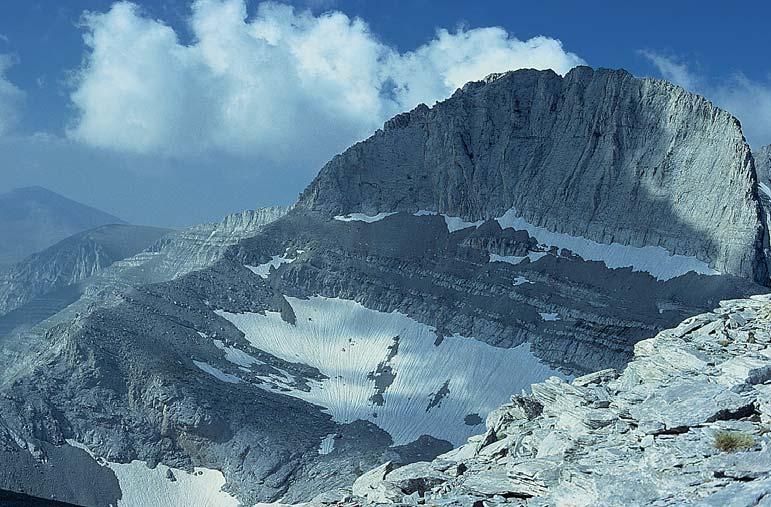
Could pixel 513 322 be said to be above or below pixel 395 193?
below

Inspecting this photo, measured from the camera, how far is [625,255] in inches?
6560

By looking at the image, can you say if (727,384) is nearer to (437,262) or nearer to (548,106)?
(437,262)

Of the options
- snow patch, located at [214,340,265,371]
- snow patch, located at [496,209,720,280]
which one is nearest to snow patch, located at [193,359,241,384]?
snow patch, located at [214,340,265,371]

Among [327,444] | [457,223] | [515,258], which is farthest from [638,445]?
[457,223]

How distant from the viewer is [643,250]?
547ft

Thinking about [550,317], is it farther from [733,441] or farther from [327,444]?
[733,441]

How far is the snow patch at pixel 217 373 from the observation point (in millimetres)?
137875

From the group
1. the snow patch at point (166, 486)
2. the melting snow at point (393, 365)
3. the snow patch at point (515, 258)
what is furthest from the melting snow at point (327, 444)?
the snow patch at point (515, 258)

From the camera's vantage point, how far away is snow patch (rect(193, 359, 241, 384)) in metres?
138

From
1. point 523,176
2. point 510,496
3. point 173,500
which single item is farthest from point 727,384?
point 523,176

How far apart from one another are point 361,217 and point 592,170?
53421 mm

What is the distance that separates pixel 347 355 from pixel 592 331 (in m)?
46.1

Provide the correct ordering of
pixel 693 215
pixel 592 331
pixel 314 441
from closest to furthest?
pixel 314 441 → pixel 592 331 → pixel 693 215

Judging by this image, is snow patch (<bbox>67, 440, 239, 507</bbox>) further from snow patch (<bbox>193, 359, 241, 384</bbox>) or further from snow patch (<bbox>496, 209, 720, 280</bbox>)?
snow patch (<bbox>496, 209, 720, 280</bbox>)
